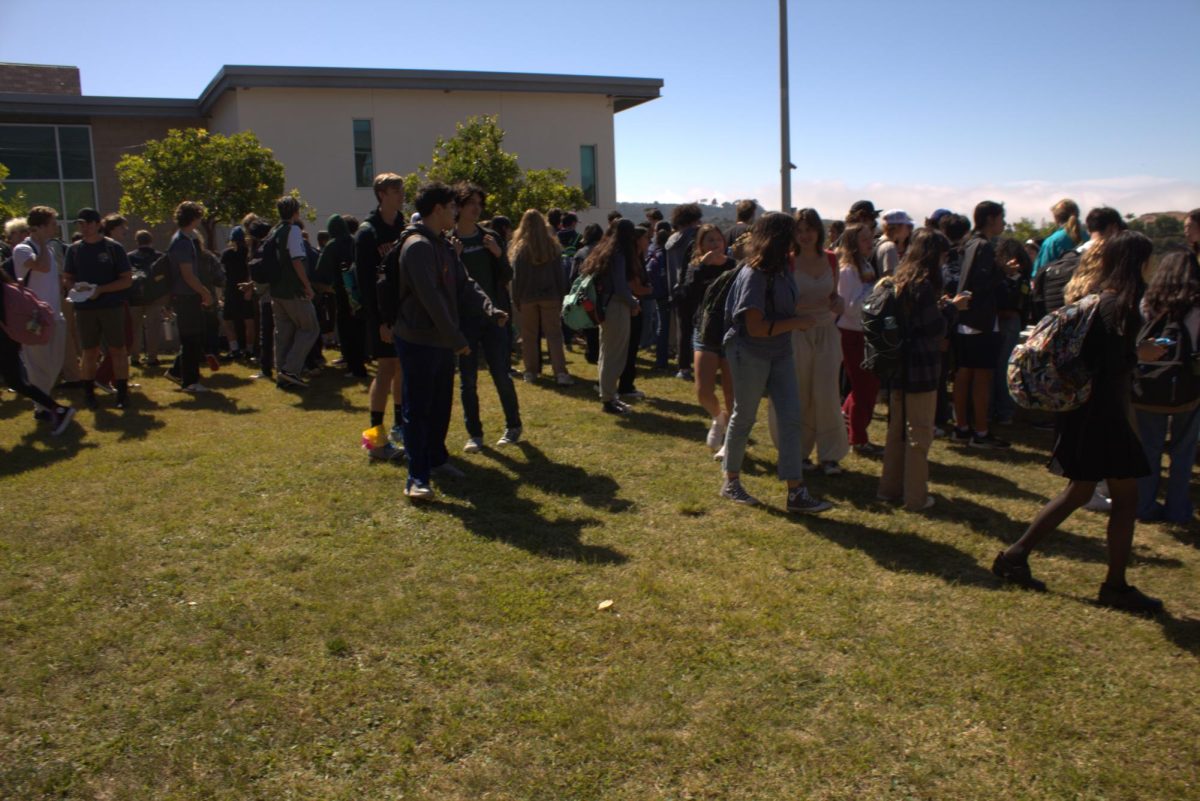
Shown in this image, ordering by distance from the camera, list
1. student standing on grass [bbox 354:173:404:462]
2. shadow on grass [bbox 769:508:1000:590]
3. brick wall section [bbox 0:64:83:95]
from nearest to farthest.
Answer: shadow on grass [bbox 769:508:1000:590] < student standing on grass [bbox 354:173:404:462] < brick wall section [bbox 0:64:83:95]

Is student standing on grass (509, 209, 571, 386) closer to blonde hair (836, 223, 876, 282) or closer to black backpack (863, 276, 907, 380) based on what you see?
blonde hair (836, 223, 876, 282)

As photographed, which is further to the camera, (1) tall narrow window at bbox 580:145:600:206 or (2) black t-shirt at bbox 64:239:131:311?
(1) tall narrow window at bbox 580:145:600:206

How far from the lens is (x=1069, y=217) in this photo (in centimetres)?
870

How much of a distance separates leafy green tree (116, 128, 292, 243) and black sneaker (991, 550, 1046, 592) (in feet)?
61.6

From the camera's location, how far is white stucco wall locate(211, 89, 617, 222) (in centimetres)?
2516

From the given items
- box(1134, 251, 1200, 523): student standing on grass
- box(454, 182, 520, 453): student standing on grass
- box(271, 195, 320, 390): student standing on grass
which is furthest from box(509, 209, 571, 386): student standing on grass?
box(1134, 251, 1200, 523): student standing on grass

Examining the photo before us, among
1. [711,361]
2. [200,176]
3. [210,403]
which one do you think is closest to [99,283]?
[210,403]

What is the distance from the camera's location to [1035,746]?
3.43m

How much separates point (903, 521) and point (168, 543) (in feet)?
15.1

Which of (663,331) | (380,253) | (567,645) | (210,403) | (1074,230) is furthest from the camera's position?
(663,331)

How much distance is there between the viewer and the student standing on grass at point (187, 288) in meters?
10.1

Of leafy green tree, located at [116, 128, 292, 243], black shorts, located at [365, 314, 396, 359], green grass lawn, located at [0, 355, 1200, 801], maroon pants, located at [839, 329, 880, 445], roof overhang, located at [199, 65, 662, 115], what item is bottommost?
green grass lawn, located at [0, 355, 1200, 801]

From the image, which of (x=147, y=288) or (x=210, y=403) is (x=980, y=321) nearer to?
(x=210, y=403)

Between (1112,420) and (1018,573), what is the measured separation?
97 cm
